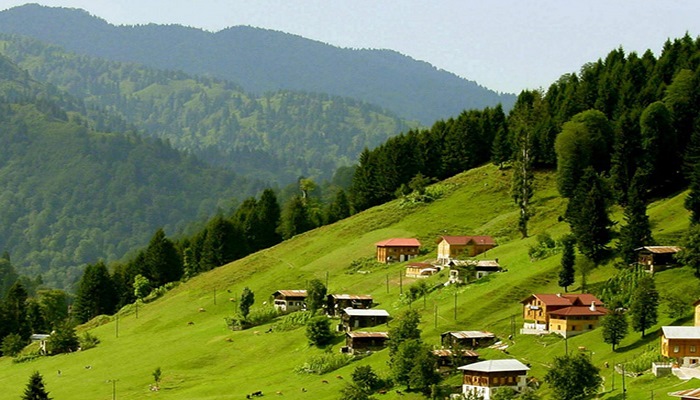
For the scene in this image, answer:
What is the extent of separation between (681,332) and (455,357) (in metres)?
20.5

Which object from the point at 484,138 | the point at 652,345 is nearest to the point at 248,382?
the point at 652,345

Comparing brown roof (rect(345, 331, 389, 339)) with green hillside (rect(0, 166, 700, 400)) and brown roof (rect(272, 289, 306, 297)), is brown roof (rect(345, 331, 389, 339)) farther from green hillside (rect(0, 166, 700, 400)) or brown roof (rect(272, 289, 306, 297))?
brown roof (rect(272, 289, 306, 297))

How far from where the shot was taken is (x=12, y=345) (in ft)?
501

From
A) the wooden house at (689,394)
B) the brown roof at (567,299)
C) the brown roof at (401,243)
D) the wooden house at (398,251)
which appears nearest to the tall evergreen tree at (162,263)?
the brown roof at (401,243)

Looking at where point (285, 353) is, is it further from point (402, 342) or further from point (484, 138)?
point (484, 138)

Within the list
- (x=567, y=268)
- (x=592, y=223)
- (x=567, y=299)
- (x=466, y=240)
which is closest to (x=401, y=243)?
(x=466, y=240)

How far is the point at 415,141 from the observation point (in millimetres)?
190000

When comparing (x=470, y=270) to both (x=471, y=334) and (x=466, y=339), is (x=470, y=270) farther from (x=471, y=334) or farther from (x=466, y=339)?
(x=466, y=339)

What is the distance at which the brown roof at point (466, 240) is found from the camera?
141250 millimetres

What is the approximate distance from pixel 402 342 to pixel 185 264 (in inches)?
3120

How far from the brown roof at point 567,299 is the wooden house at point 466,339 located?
603 cm

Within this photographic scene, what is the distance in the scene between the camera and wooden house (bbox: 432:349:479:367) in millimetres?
102500

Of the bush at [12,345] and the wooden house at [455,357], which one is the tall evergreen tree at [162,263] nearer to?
the bush at [12,345]

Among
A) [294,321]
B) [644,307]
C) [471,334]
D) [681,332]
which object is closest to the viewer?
[681,332]
